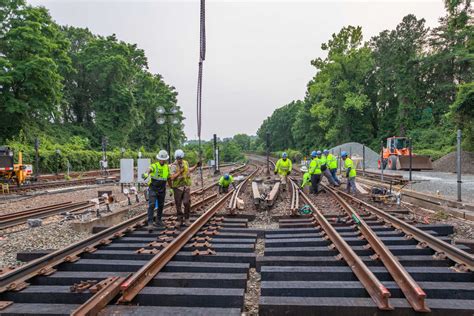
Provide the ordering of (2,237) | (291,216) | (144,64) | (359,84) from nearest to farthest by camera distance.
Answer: (2,237) < (291,216) < (359,84) < (144,64)

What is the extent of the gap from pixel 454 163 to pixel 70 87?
48131 millimetres

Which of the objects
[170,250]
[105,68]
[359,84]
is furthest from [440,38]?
[170,250]

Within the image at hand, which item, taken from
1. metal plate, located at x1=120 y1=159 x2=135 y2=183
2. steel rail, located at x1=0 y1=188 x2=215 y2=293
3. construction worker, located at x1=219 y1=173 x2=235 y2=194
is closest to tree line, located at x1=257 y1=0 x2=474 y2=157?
construction worker, located at x1=219 y1=173 x2=235 y2=194

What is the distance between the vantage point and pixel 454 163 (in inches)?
1071

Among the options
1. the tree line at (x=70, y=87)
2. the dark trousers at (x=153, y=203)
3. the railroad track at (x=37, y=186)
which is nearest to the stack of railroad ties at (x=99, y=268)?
the dark trousers at (x=153, y=203)

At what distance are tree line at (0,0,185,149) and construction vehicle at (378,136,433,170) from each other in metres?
18.5

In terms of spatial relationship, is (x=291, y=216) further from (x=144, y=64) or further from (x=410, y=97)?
(x=144, y=64)

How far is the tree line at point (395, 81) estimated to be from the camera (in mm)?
43500

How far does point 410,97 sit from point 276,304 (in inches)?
2028

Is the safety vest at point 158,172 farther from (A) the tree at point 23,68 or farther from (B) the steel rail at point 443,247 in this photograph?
(A) the tree at point 23,68

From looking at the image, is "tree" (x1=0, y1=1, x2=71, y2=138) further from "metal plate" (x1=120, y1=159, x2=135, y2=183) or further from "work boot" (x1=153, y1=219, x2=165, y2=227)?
"work boot" (x1=153, y1=219, x2=165, y2=227)

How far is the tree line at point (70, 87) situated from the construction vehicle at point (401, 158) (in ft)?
60.7

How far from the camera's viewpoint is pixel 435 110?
4612 cm

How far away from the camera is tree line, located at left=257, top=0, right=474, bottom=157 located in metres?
43.5
